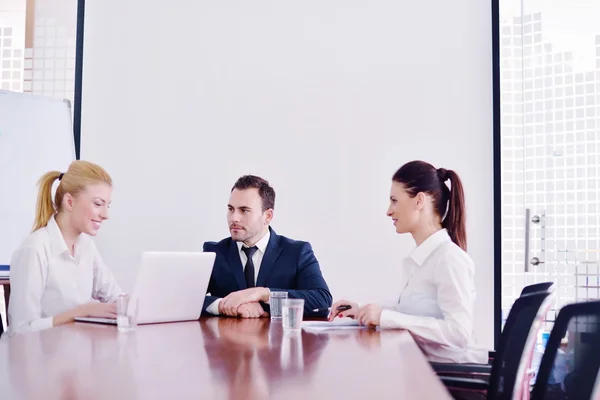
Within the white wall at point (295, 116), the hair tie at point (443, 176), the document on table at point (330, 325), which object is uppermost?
the white wall at point (295, 116)

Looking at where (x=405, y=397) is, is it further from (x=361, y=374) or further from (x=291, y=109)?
(x=291, y=109)

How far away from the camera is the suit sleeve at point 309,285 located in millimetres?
3436

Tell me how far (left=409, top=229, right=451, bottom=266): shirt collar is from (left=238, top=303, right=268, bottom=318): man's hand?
28.4 inches

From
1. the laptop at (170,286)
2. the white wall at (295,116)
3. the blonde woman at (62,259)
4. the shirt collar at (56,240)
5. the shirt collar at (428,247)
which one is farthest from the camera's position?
the white wall at (295,116)

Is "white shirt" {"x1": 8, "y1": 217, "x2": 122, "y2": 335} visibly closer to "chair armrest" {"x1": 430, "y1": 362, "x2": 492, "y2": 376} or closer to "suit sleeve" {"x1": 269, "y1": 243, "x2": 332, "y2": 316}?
"suit sleeve" {"x1": 269, "y1": 243, "x2": 332, "y2": 316}

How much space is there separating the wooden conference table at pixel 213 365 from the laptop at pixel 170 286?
173 millimetres

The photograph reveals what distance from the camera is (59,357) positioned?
1839mm

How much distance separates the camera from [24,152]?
4469mm

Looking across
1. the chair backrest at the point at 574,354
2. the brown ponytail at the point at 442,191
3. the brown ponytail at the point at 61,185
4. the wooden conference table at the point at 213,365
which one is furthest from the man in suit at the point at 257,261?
the chair backrest at the point at 574,354

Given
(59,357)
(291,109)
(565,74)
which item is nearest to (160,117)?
(291,109)

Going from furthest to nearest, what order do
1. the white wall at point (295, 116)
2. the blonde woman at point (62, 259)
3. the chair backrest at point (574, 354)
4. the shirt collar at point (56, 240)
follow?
the white wall at point (295, 116), the shirt collar at point (56, 240), the blonde woman at point (62, 259), the chair backrest at point (574, 354)

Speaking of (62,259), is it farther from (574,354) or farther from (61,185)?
(574,354)

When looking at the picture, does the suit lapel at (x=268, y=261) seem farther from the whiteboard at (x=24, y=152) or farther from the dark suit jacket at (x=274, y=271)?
the whiteboard at (x=24, y=152)

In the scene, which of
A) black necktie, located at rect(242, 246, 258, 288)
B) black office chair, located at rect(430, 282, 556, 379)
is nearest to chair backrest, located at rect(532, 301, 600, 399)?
black office chair, located at rect(430, 282, 556, 379)
